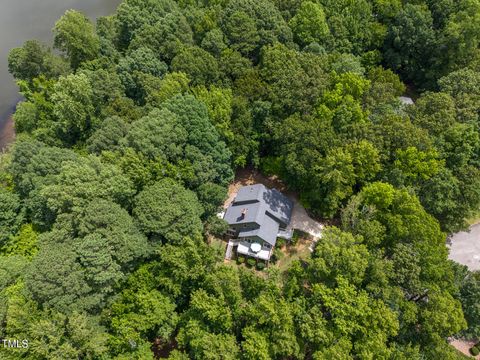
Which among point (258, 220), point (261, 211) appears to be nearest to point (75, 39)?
point (261, 211)

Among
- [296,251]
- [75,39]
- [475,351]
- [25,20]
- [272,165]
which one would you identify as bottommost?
[475,351]

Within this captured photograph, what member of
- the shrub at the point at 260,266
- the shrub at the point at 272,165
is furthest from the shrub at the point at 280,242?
the shrub at the point at 272,165

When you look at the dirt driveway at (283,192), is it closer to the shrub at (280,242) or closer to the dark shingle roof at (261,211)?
the dark shingle roof at (261,211)

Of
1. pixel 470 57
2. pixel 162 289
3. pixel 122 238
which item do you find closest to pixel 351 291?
pixel 162 289

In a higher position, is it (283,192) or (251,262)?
(283,192)

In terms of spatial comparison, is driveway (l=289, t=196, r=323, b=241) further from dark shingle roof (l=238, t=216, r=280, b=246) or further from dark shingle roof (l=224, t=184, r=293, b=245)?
dark shingle roof (l=238, t=216, r=280, b=246)

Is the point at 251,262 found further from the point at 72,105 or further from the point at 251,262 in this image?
the point at 72,105
